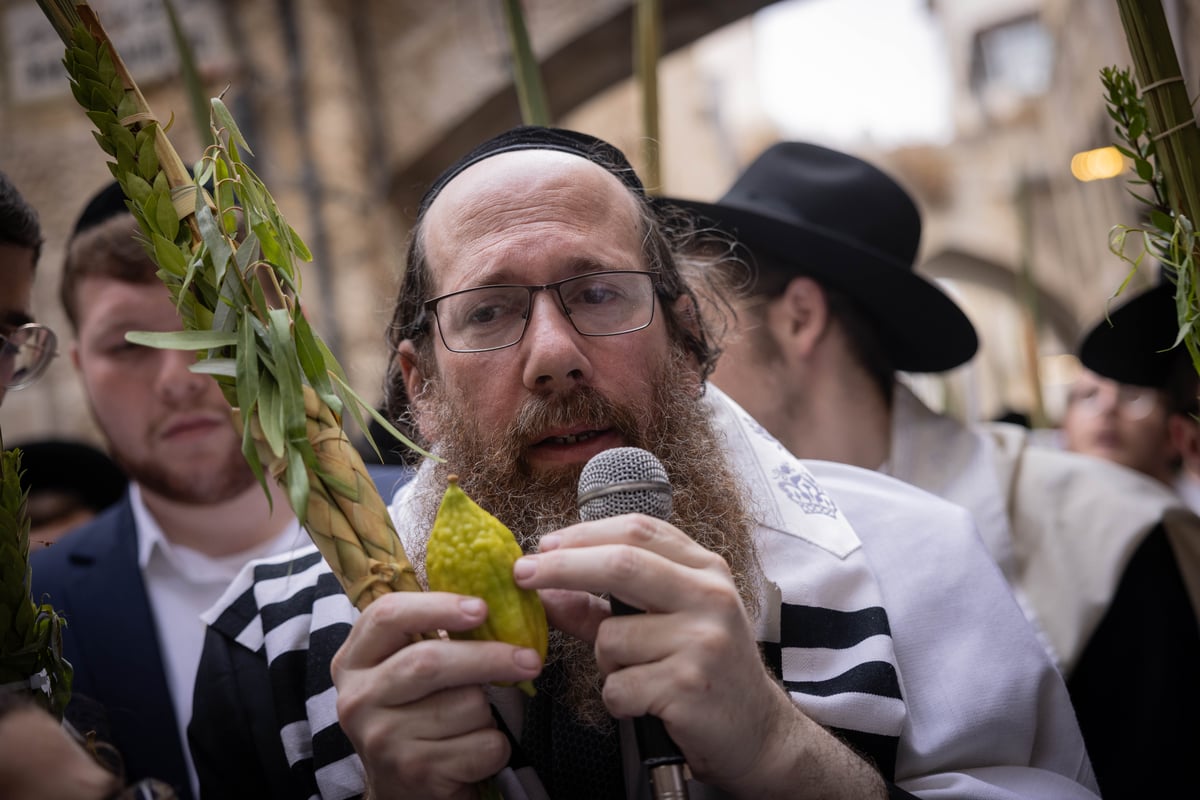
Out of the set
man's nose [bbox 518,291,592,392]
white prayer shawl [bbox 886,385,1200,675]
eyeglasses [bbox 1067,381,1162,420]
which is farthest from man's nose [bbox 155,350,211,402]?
eyeglasses [bbox 1067,381,1162,420]

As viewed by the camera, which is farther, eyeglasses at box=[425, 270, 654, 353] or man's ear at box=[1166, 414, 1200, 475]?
man's ear at box=[1166, 414, 1200, 475]

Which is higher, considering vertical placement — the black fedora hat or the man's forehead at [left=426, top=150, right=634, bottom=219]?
the man's forehead at [left=426, top=150, right=634, bottom=219]

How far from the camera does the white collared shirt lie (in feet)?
8.87

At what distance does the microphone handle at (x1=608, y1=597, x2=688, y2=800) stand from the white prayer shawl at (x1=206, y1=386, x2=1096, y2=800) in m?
0.46

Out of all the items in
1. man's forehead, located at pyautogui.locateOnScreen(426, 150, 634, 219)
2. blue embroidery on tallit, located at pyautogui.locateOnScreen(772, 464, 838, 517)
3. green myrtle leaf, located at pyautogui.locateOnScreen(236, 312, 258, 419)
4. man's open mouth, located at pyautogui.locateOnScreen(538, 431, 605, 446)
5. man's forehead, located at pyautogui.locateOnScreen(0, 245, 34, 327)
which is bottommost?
blue embroidery on tallit, located at pyautogui.locateOnScreen(772, 464, 838, 517)

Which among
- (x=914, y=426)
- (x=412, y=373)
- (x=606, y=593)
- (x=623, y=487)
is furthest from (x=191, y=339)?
(x=914, y=426)

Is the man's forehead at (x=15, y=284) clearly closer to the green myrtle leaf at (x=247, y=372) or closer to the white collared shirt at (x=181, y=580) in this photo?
the green myrtle leaf at (x=247, y=372)

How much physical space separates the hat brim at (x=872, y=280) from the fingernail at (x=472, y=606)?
1.96 meters

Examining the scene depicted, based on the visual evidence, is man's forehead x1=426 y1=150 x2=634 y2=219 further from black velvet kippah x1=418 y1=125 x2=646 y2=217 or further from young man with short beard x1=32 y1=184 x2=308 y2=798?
young man with short beard x1=32 y1=184 x2=308 y2=798

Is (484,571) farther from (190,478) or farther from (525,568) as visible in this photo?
(190,478)

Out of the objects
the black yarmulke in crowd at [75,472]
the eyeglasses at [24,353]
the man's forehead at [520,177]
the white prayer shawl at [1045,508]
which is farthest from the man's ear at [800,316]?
the black yarmulke in crowd at [75,472]

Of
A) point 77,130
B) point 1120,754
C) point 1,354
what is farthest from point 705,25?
point 1,354

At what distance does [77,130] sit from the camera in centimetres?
594

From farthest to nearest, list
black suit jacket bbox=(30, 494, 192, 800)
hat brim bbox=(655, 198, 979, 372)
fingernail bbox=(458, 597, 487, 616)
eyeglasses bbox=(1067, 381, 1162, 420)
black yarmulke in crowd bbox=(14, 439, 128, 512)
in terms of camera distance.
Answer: eyeglasses bbox=(1067, 381, 1162, 420)
black yarmulke in crowd bbox=(14, 439, 128, 512)
hat brim bbox=(655, 198, 979, 372)
black suit jacket bbox=(30, 494, 192, 800)
fingernail bbox=(458, 597, 487, 616)
